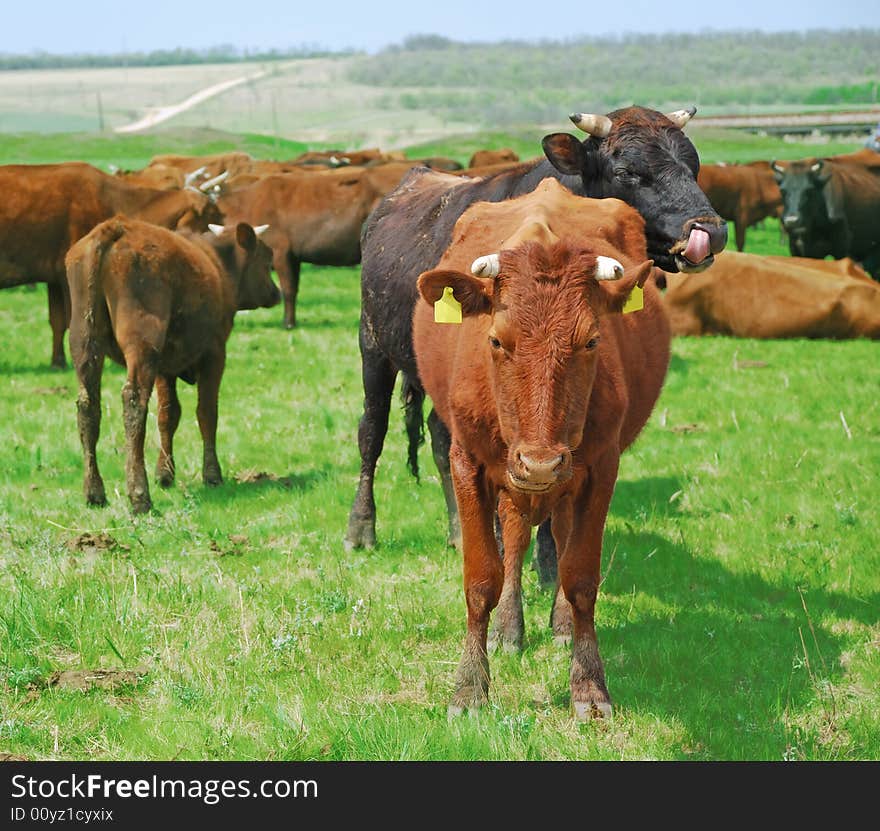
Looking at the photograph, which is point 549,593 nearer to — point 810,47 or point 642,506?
point 642,506

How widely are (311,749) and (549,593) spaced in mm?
2438

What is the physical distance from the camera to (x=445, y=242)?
22.5 feet

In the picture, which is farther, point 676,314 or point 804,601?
point 676,314

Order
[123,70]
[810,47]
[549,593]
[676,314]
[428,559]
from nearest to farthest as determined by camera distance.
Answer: [549,593] < [428,559] < [676,314] < [123,70] < [810,47]

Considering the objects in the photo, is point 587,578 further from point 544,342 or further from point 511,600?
point 544,342

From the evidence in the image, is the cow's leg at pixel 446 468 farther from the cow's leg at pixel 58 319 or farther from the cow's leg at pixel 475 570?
the cow's leg at pixel 58 319

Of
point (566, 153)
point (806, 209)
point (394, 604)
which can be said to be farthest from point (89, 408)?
point (806, 209)

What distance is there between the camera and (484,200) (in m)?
6.82

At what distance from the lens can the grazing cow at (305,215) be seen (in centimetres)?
1845

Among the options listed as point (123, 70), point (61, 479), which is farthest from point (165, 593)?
point (123, 70)

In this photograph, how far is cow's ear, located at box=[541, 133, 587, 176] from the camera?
6730mm

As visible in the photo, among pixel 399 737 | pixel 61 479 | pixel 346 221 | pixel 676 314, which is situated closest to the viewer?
pixel 399 737

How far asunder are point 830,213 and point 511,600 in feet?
53.7

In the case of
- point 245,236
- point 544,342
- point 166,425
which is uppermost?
point 544,342
